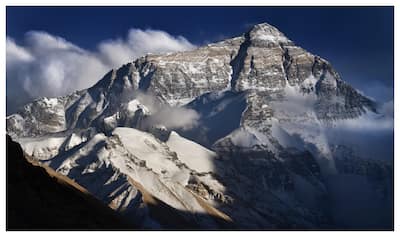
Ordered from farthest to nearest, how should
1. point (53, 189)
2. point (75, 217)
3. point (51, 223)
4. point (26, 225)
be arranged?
point (53, 189) → point (75, 217) → point (51, 223) → point (26, 225)

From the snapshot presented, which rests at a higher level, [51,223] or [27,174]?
[27,174]
